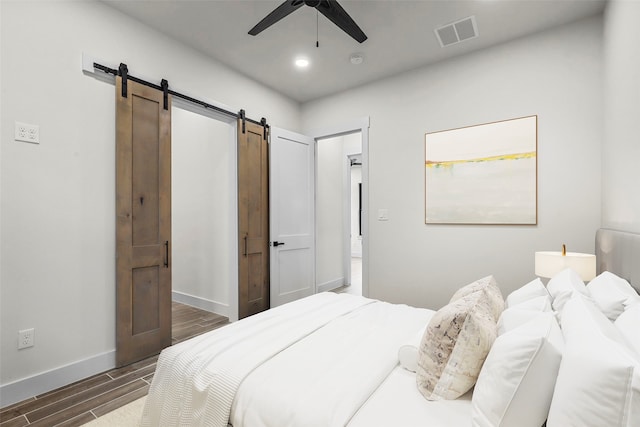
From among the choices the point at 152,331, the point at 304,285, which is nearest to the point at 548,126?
the point at 304,285

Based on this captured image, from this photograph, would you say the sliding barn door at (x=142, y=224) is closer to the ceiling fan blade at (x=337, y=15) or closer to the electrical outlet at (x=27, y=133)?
the electrical outlet at (x=27, y=133)

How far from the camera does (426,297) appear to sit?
3.40 m

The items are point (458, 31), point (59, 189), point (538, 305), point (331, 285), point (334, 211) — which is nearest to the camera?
point (538, 305)

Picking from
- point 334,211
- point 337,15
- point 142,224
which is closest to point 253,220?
point 142,224

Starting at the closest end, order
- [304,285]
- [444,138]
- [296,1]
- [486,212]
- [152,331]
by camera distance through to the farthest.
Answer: [296,1], [152,331], [486,212], [444,138], [304,285]

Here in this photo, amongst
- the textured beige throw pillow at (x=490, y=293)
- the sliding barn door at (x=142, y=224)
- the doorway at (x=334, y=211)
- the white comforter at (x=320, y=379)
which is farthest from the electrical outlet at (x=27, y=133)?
the doorway at (x=334, y=211)

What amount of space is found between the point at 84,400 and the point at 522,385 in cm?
264

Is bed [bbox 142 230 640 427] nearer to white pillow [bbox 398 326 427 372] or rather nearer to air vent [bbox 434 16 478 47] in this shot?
white pillow [bbox 398 326 427 372]

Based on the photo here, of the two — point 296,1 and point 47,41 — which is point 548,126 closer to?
point 296,1

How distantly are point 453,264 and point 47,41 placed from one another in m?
4.00

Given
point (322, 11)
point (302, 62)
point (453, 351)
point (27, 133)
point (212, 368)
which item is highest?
point (302, 62)

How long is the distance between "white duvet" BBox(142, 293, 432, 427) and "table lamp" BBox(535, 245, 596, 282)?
1.06m

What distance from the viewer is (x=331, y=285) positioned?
5258 millimetres

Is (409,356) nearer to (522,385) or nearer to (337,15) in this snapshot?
(522,385)
